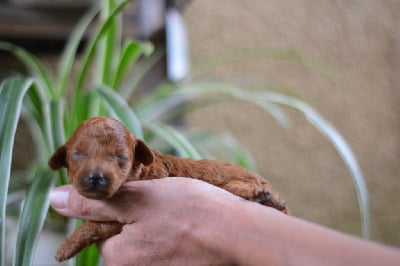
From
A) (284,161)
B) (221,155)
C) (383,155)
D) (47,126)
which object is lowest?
(47,126)

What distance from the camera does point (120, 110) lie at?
0.59m

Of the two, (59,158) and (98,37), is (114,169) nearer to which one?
(59,158)

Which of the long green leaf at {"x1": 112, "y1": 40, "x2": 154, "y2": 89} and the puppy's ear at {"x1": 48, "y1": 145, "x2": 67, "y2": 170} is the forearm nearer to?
the puppy's ear at {"x1": 48, "y1": 145, "x2": 67, "y2": 170}

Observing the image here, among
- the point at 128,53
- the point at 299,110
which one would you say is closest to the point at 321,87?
the point at 299,110

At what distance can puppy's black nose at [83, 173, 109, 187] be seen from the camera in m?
0.39

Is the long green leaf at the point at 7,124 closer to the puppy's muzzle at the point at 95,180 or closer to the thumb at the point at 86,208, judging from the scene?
the thumb at the point at 86,208

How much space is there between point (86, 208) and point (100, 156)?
9cm

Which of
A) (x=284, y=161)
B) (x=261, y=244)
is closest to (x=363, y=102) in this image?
(x=284, y=161)

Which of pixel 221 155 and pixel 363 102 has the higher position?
pixel 363 102

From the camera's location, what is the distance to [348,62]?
136cm

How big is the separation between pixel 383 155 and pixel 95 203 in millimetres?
1044

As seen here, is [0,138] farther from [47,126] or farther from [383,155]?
[383,155]

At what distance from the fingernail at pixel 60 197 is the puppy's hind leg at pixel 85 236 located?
0.17 ft

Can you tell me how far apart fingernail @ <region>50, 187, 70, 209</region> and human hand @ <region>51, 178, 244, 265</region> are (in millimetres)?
31
